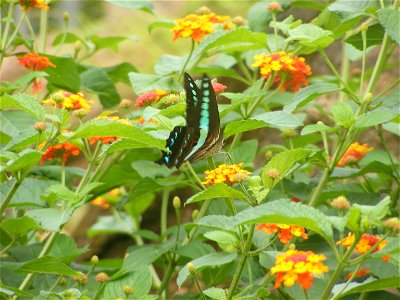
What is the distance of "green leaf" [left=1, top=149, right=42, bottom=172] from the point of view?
66.1 inches

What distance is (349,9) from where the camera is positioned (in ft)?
7.26

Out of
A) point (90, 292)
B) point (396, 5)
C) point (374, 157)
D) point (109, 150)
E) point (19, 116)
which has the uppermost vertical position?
point (396, 5)

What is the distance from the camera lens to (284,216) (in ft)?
Result: 4.21

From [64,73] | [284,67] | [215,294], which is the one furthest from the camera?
[64,73]

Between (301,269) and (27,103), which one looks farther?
(27,103)

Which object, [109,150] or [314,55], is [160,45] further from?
[109,150]

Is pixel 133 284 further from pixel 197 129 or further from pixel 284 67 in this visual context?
pixel 284 67

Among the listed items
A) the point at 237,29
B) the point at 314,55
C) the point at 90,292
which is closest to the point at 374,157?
the point at 237,29

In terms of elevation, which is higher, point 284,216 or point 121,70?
point 284,216

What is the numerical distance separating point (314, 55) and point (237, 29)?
1589mm

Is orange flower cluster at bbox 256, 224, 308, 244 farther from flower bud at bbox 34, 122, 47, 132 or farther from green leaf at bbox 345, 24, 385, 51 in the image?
green leaf at bbox 345, 24, 385, 51

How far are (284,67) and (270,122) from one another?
0.43 metres

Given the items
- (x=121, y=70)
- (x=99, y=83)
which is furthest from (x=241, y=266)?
(x=121, y=70)

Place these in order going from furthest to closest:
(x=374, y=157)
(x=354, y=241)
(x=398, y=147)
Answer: (x=398, y=147) < (x=374, y=157) < (x=354, y=241)
